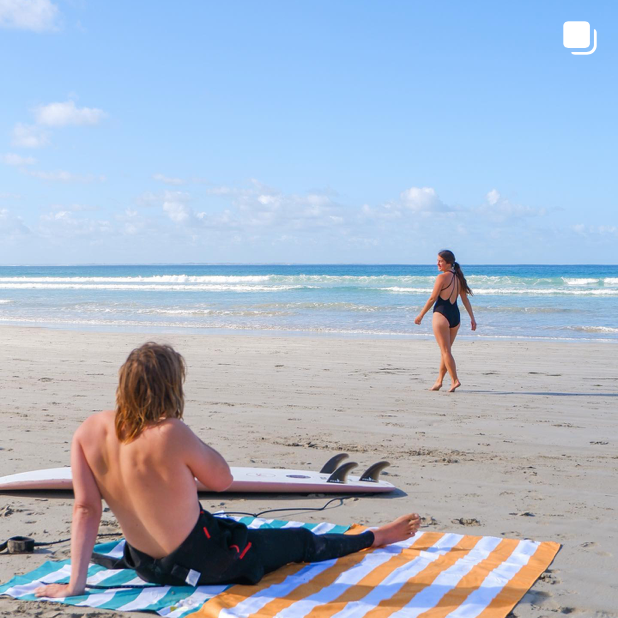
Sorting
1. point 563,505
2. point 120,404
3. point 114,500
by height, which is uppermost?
point 120,404

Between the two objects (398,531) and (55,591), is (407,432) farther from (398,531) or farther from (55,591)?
(55,591)

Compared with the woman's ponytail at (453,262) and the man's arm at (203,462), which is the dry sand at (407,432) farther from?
the woman's ponytail at (453,262)

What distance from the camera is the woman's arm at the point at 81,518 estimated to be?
109 inches

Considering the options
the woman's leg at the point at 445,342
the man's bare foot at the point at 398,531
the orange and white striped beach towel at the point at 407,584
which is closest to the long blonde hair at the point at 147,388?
the orange and white striped beach towel at the point at 407,584

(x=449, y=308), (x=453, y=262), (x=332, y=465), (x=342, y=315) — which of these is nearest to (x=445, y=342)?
(x=449, y=308)

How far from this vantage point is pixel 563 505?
4141 mm

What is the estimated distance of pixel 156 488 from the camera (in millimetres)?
2684

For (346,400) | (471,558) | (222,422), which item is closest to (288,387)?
(346,400)

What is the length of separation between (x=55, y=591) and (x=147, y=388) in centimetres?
106

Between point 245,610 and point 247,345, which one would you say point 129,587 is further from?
point 247,345

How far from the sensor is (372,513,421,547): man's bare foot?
3.38 m

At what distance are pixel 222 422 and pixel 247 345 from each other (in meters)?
6.45

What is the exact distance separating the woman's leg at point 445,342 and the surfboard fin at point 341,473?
3.83 m

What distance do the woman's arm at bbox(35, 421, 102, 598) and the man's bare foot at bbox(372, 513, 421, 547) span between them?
1374 millimetres
